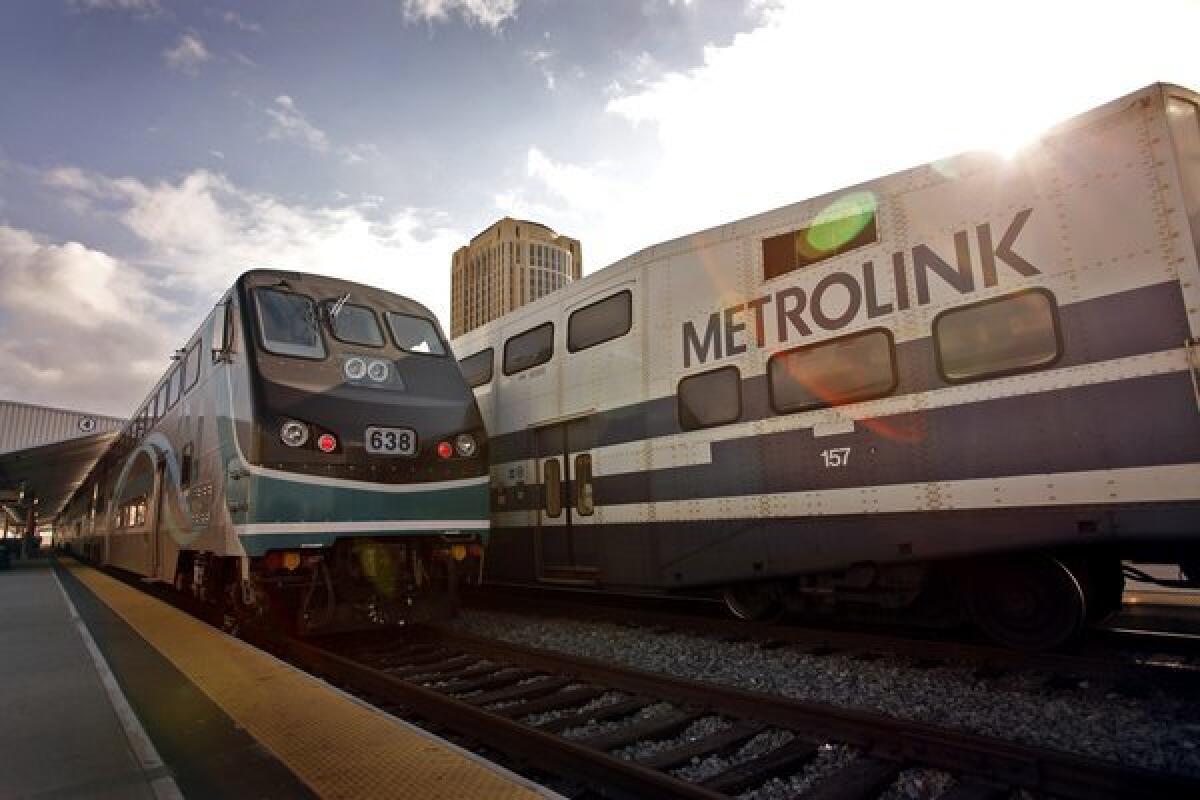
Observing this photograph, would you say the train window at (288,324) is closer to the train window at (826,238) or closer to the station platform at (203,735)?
the station platform at (203,735)

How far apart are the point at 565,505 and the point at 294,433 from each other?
3.64m

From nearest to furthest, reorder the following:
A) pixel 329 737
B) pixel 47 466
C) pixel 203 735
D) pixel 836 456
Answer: pixel 329 737 → pixel 203 735 → pixel 836 456 → pixel 47 466

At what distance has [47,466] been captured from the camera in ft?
100.0

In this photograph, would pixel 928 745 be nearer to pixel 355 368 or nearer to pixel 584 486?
pixel 584 486

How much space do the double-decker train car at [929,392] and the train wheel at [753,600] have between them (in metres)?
0.03

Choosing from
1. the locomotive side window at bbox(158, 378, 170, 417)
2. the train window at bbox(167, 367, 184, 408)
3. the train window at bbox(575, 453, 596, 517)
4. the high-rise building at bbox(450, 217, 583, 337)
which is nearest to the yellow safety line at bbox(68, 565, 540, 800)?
the train window at bbox(575, 453, 596, 517)

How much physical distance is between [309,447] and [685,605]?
5.41m

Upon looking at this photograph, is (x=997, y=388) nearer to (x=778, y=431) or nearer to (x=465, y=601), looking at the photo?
(x=778, y=431)

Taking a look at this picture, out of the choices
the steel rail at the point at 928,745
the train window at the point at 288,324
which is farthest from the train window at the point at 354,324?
the steel rail at the point at 928,745

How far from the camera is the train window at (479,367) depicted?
1095 centimetres

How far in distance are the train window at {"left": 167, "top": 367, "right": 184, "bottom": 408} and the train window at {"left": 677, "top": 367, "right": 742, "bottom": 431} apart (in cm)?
759

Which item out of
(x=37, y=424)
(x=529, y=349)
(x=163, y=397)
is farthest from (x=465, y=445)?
(x=37, y=424)

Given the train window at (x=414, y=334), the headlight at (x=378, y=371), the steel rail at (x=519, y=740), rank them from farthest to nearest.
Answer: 1. the train window at (x=414, y=334)
2. the headlight at (x=378, y=371)
3. the steel rail at (x=519, y=740)

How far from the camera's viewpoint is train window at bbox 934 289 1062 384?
5.12 meters
